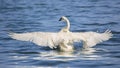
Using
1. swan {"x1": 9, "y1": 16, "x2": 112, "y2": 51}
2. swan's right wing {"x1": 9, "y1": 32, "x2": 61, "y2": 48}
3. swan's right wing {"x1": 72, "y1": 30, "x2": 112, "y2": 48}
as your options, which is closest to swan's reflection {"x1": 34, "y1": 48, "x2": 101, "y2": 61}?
swan {"x1": 9, "y1": 16, "x2": 112, "y2": 51}

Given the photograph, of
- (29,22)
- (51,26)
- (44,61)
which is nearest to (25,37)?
(44,61)

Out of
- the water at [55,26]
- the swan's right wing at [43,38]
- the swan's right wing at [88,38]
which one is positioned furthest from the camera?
the swan's right wing at [88,38]

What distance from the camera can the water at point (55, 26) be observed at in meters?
15.5

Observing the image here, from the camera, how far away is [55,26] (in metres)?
25.2

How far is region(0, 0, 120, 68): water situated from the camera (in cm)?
1545

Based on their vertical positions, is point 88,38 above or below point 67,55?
above

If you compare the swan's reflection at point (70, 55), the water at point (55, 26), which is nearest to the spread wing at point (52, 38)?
the swan's reflection at point (70, 55)

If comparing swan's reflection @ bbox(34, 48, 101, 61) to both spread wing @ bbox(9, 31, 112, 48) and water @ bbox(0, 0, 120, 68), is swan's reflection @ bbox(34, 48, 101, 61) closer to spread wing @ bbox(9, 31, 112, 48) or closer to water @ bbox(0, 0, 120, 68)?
water @ bbox(0, 0, 120, 68)

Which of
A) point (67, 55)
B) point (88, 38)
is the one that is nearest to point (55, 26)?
point (88, 38)

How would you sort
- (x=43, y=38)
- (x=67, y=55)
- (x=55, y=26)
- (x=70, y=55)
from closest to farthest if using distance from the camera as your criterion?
(x=43, y=38)
(x=67, y=55)
(x=70, y=55)
(x=55, y=26)

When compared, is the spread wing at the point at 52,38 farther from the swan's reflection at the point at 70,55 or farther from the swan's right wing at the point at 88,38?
the swan's reflection at the point at 70,55

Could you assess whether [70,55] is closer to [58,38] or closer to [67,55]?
[67,55]

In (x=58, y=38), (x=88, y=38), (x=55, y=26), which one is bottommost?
(x=55, y=26)

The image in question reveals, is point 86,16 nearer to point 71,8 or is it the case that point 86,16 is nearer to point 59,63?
point 71,8
